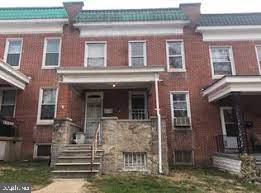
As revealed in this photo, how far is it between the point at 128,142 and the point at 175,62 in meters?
6.33

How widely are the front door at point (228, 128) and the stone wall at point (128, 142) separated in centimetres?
467

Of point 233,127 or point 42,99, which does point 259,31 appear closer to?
point 233,127

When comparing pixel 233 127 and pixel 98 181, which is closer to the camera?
pixel 98 181

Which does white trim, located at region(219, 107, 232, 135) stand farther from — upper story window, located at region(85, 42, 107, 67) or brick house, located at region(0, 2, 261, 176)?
upper story window, located at region(85, 42, 107, 67)

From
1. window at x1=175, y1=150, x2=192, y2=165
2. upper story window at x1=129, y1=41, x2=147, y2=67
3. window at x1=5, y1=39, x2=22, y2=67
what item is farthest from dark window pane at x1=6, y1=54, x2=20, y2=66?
window at x1=175, y1=150, x2=192, y2=165

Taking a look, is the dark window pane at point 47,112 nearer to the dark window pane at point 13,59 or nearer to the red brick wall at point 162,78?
the red brick wall at point 162,78

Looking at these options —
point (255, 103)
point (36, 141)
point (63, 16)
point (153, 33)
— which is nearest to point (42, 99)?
point (36, 141)

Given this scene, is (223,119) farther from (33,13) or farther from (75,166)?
(33,13)

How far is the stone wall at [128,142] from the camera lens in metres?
9.56

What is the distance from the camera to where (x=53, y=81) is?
45.4 feet

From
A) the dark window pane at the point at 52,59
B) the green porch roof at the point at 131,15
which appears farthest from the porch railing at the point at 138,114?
the green porch roof at the point at 131,15

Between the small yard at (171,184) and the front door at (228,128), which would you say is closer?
the small yard at (171,184)

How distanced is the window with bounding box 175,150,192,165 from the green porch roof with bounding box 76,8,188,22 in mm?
7377

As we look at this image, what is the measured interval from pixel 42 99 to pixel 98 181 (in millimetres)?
7260
